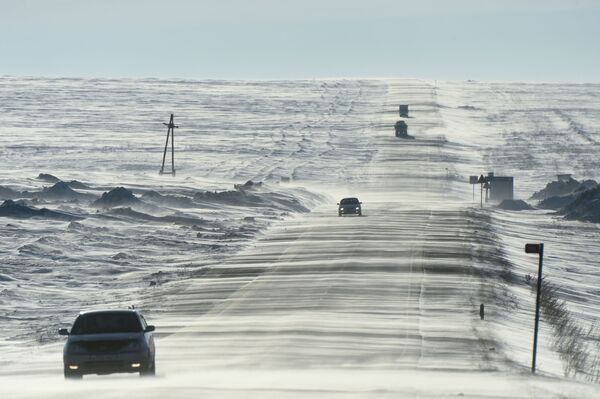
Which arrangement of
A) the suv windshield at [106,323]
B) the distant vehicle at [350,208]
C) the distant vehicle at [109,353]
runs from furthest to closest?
the distant vehicle at [350,208]
the suv windshield at [106,323]
the distant vehicle at [109,353]

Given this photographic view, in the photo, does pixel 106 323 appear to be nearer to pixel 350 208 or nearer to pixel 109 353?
pixel 109 353

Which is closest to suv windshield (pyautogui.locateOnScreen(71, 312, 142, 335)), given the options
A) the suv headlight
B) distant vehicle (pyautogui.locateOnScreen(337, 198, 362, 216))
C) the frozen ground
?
the suv headlight

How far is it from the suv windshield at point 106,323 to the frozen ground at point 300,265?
0.90 m

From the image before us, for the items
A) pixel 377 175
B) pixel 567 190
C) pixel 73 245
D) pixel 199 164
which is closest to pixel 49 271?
pixel 73 245

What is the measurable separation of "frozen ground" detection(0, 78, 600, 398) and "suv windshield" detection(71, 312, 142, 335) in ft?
2.97

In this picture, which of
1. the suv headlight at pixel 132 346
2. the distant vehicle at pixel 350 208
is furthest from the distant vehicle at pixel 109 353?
the distant vehicle at pixel 350 208

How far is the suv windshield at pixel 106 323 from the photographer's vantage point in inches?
984

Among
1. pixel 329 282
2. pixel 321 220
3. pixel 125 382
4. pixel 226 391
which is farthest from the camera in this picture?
pixel 321 220

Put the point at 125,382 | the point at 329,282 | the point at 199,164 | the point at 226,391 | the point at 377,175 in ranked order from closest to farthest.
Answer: the point at 226,391, the point at 125,382, the point at 329,282, the point at 377,175, the point at 199,164

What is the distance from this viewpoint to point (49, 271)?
53312 mm

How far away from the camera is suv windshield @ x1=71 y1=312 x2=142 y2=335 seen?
24984 mm

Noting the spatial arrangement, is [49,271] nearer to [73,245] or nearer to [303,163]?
[73,245]

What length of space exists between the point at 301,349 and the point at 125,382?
7977 millimetres

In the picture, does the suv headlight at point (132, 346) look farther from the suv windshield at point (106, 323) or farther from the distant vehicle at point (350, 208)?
the distant vehicle at point (350, 208)
